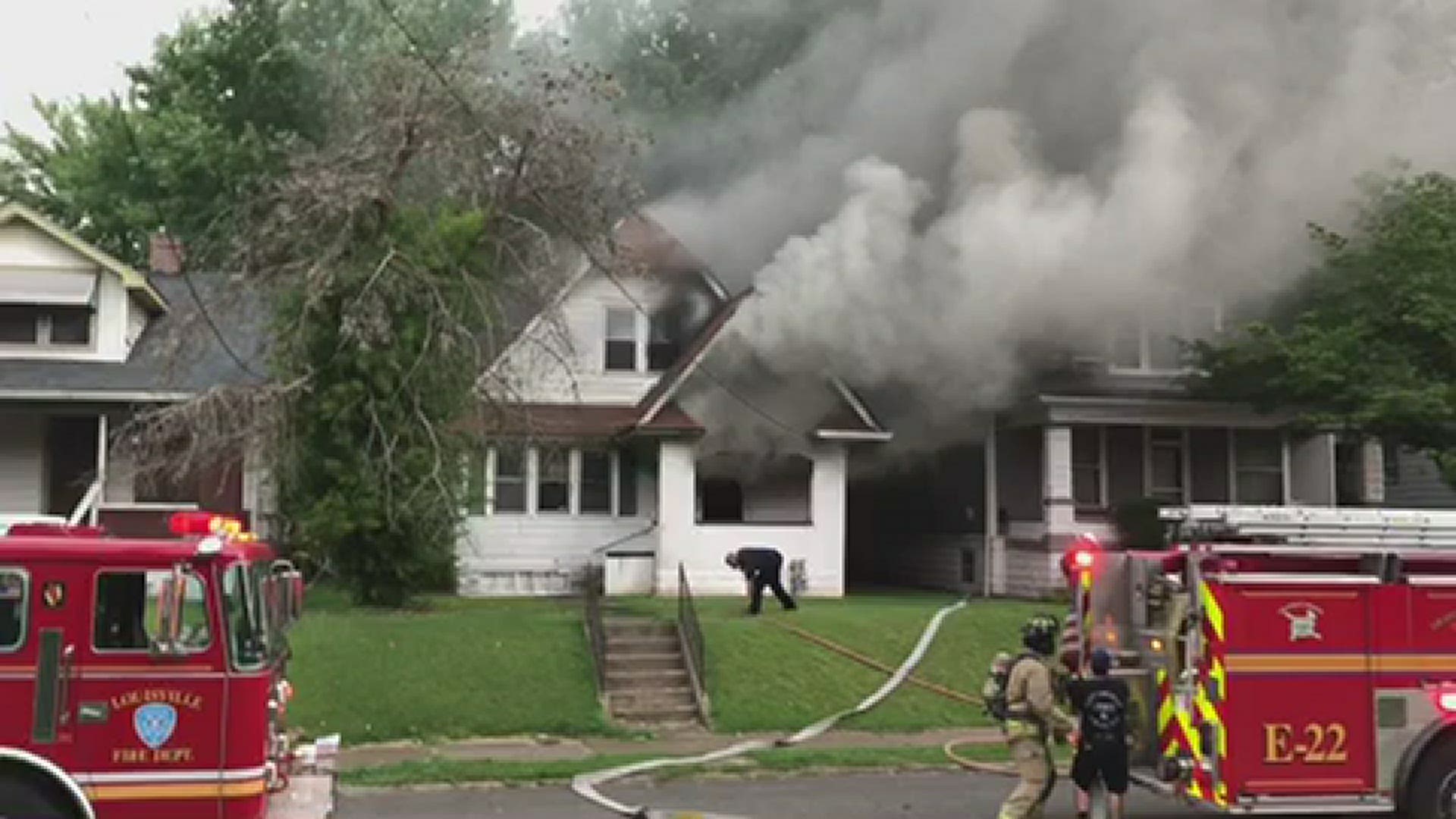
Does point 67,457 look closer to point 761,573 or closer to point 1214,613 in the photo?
point 761,573

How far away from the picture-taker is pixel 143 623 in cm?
679

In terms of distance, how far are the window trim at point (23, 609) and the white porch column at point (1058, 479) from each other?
56.5 ft

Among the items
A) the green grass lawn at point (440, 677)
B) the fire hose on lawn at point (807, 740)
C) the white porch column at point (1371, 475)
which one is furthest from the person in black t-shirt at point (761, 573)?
the white porch column at point (1371, 475)

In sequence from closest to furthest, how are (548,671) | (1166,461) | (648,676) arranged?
(548,671)
(648,676)
(1166,461)

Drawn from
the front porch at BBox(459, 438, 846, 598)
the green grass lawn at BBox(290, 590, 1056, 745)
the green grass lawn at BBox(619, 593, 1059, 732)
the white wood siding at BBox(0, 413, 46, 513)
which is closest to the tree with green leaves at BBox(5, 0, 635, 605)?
the green grass lawn at BBox(290, 590, 1056, 745)

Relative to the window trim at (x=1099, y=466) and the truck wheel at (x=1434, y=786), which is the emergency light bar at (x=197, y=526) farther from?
the window trim at (x=1099, y=466)

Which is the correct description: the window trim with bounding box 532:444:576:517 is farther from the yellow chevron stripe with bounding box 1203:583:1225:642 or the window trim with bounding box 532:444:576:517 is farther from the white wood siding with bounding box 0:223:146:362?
the yellow chevron stripe with bounding box 1203:583:1225:642

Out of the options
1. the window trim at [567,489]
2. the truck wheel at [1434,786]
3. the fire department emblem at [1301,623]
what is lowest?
the truck wheel at [1434,786]

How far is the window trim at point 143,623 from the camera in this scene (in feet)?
22.0

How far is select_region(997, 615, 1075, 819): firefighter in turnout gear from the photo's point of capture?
27.1 feet

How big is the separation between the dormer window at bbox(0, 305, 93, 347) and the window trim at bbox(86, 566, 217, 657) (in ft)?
54.6

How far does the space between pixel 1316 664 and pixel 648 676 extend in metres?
8.00

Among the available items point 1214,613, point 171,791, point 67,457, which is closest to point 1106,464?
point 1214,613

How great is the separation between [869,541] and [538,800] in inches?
675
